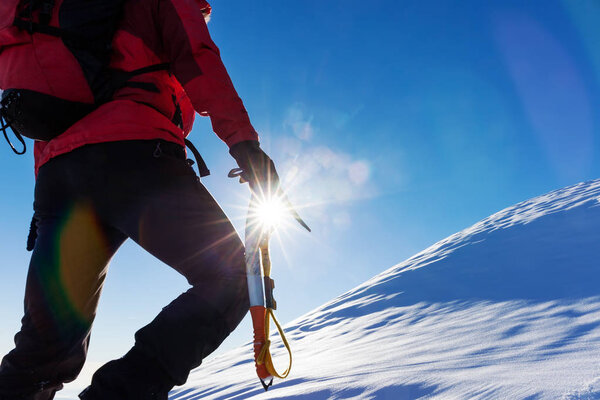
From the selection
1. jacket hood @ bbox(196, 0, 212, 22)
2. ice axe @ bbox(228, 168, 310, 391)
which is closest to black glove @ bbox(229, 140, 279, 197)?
Result: ice axe @ bbox(228, 168, 310, 391)

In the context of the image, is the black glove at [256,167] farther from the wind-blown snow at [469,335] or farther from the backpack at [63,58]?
the wind-blown snow at [469,335]

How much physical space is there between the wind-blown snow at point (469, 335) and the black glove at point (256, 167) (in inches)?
51.8

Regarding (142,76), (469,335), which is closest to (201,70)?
(142,76)

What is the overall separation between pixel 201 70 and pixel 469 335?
2.99 metres

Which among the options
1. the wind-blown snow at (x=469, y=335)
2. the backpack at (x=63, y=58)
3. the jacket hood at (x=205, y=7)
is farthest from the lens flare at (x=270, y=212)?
the wind-blown snow at (x=469, y=335)

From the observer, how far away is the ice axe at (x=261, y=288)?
992 mm

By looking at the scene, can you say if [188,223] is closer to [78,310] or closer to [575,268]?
[78,310]

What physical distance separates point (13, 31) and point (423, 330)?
4027mm

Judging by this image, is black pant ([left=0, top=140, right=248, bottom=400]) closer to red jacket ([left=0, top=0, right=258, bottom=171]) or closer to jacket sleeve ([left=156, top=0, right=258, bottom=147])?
red jacket ([left=0, top=0, right=258, bottom=171])

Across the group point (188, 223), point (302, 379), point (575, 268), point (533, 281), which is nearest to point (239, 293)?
point (188, 223)

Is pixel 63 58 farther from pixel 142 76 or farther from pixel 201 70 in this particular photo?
pixel 201 70

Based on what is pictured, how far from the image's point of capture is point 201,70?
127 cm

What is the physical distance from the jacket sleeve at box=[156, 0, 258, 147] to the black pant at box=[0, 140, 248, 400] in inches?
6.8

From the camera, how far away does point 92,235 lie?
1243 millimetres
